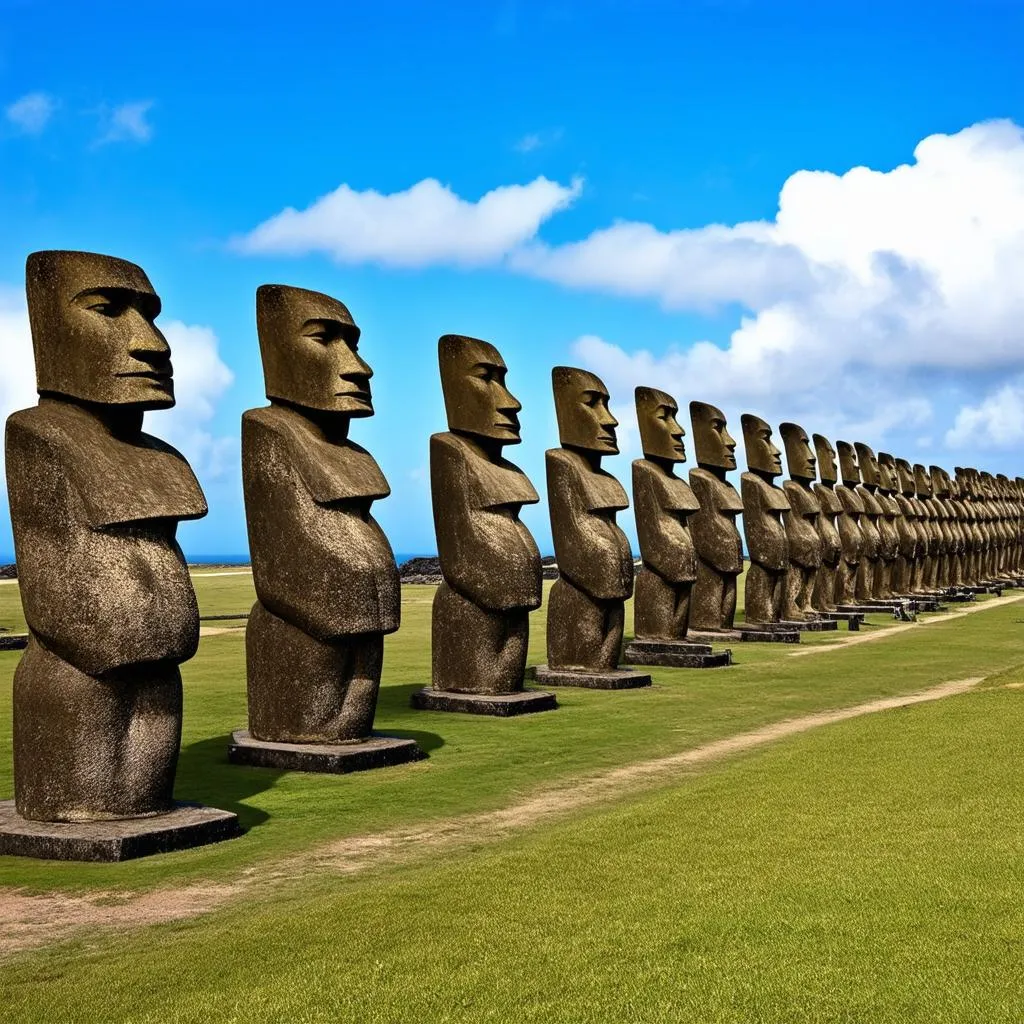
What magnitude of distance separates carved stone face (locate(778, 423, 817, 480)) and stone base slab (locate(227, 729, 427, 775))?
1706cm

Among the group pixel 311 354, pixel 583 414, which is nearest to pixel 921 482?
pixel 583 414

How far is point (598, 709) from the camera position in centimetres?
1345

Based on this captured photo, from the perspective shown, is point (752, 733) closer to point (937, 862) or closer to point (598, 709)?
point (598, 709)

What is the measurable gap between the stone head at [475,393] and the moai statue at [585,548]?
6.67 ft

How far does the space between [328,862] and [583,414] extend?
9431 mm

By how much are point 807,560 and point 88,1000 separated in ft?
69.0

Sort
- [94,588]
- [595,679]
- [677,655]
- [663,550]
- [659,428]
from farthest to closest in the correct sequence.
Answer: [659,428], [663,550], [677,655], [595,679], [94,588]

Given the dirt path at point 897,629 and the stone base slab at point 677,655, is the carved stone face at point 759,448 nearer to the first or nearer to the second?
the dirt path at point 897,629

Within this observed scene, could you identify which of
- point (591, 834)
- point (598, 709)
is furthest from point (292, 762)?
point (598, 709)

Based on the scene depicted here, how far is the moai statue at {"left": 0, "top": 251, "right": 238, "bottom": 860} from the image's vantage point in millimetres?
7613

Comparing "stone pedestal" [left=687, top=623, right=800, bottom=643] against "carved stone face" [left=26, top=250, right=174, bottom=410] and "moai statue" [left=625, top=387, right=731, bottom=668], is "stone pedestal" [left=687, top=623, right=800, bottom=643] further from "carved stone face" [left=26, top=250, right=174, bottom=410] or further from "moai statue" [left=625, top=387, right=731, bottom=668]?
"carved stone face" [left=26, top=250, right=174, bottom=410]

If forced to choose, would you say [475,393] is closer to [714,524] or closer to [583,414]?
[583,414]

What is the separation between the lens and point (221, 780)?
31.8ft

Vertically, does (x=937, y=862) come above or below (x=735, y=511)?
below
